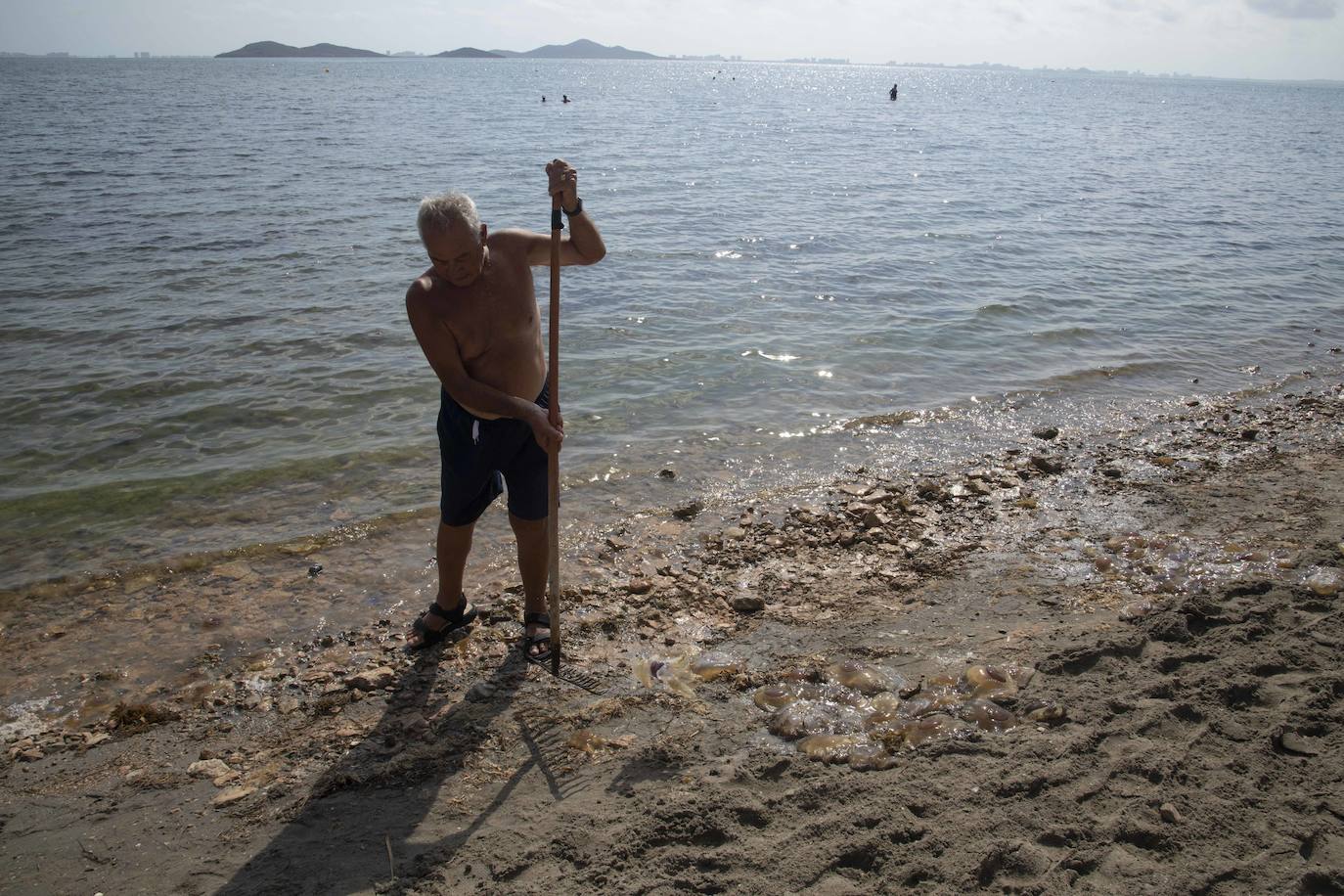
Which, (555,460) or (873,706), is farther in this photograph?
(555,460)

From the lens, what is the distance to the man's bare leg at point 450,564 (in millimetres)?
4363

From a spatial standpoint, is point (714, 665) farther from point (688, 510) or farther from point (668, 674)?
point (688, 510)

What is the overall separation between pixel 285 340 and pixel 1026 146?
3273cm

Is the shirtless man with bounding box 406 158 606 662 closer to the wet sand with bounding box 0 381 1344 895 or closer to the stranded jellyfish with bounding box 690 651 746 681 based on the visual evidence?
the wet sand with bounding box 0 381 1344 895

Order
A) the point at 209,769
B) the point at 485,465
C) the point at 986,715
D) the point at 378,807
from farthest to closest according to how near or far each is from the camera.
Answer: the point at 485,465 → the point at 209,769 → the point at 986,715 → the point at 378,807

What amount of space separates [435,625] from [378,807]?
50.6 inches

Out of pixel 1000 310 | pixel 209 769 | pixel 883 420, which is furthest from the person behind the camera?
pixel 1000 310

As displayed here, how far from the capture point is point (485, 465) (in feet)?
13.6

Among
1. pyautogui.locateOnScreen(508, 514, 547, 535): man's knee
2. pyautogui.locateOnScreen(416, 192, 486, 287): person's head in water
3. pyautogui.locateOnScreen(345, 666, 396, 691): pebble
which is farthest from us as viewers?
pyautogui.locateOnScreen(508, 514, 547, 535): man's knee

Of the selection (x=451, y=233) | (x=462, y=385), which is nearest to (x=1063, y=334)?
(x=462, y=385)

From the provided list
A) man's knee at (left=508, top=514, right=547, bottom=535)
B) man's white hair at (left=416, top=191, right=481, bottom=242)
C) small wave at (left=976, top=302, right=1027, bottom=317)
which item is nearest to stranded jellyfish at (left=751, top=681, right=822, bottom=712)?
man's knee at (left=508, top=514, right=547, bottom=535)

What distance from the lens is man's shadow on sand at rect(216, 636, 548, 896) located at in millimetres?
2963

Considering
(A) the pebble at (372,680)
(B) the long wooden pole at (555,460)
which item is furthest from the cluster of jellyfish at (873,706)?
(A) the pebble at (372,680)

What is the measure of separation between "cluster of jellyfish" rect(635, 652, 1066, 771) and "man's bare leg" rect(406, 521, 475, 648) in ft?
3.57
